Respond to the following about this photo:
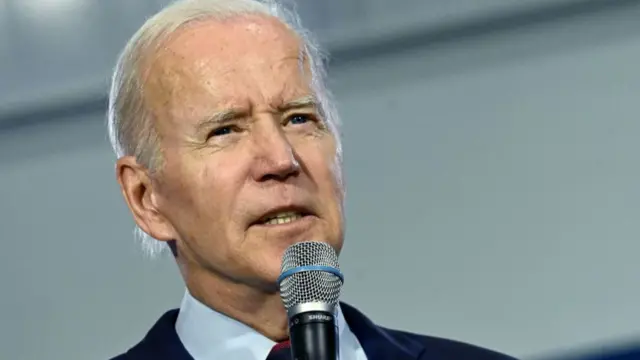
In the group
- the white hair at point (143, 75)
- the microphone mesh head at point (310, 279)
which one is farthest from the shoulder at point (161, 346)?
the microphone mesh head at point (310, 279)

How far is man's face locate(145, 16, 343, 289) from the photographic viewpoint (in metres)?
1.61

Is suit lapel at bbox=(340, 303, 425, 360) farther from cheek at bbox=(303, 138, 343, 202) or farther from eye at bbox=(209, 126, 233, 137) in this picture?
eye at bbox=(209, 126, 233, 137)

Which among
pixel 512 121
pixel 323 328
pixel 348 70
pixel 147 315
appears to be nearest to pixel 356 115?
pixel 348 70

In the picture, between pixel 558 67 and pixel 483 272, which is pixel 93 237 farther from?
pixel 558 67

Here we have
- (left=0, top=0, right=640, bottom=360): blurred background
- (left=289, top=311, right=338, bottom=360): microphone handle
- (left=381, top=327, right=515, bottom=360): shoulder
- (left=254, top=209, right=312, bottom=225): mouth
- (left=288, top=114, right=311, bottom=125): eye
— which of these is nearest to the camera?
(left=289, top=311, right=338, bottom=360): microphone handle

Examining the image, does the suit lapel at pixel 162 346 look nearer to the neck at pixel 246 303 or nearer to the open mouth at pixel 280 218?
the neck at pixel 246 303

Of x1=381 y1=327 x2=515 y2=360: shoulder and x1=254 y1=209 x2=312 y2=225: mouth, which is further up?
x1=254 y1=209 x2=312 y2=225: mouth

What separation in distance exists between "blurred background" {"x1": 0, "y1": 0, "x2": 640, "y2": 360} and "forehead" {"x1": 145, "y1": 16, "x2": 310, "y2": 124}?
105cm

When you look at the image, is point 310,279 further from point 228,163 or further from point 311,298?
point 228,163

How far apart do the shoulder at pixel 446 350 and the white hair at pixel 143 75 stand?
313mm

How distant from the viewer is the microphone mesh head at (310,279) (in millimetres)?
1255

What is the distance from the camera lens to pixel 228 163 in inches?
64.5

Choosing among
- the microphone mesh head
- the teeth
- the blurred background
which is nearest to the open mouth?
the teeth

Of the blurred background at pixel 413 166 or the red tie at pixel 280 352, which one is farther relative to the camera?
the blurred background at pixel 413 166
